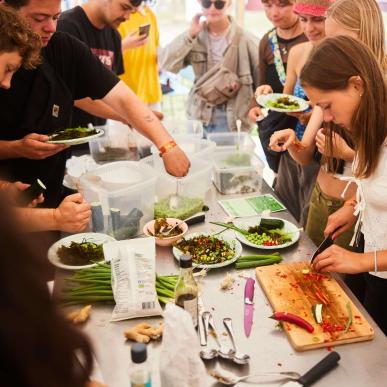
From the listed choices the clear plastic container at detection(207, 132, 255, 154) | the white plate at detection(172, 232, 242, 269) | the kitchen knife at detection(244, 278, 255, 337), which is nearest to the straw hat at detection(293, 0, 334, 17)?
the clear plastic container at detection(207, 132, 255, 154)

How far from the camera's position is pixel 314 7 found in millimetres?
2635

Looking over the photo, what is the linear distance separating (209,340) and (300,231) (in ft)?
2.56

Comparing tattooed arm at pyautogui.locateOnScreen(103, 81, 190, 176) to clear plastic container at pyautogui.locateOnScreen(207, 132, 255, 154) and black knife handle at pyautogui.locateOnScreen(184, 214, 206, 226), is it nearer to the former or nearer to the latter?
black knife handle at pyautogui.locateOnScreen(184, 214, 206, 226)

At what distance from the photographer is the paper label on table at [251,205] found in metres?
2.19

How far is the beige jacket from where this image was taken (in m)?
3.81

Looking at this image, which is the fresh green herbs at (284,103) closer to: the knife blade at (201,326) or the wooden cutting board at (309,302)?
the wooden cutting board at (309,302)

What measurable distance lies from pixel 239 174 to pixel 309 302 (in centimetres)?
98

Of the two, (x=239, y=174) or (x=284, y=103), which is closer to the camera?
(x=239, y=174)

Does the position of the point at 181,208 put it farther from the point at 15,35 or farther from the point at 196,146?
the point at 15,35

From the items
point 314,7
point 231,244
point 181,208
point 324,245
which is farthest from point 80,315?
point 314,7

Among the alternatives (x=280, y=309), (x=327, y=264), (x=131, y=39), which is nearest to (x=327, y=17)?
(x=327, y=264)

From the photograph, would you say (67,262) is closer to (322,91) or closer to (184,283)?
(184,283)

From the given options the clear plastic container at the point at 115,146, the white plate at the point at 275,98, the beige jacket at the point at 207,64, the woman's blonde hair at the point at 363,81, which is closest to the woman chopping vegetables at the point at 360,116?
the woman's blonde hair at the point at 363,81

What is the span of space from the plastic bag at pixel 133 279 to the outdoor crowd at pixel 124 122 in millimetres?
303
